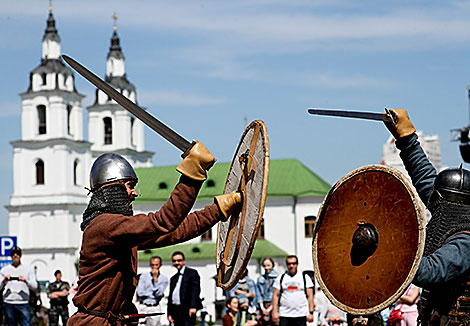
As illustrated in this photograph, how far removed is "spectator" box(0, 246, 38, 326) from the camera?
14.6 meters

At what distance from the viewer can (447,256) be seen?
504 centimetres

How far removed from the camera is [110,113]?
9125 centimetres

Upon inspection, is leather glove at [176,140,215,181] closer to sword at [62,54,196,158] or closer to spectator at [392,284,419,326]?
sword at [62,54,196,158]

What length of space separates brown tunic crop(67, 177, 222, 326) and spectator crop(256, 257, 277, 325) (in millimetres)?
9245

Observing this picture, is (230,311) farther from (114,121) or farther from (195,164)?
A: (114,121)

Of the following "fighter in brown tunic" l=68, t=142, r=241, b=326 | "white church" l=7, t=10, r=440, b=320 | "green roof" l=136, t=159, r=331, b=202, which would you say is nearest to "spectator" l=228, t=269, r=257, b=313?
"fighter in brown tunic" l=68, t=142, r=241, b=326

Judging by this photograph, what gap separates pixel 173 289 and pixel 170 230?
836 centimetres

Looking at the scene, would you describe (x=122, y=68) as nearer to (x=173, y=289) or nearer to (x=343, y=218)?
(x=173, y=289)

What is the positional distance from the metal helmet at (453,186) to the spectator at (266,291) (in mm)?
9249

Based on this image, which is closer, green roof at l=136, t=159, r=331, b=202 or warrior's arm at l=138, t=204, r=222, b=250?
warrior's arm at l=138, t=204, r=222, b=250

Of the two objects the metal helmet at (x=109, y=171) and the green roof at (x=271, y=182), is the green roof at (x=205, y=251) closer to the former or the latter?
the green roof at (x=271, y=182)

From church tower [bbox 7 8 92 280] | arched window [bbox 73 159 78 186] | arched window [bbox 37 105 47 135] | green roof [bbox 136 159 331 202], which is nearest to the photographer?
green roof [bbox 136 159 331 202]

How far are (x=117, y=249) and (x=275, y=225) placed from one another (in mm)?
64293

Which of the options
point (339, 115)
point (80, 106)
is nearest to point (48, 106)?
point (80, 106)
